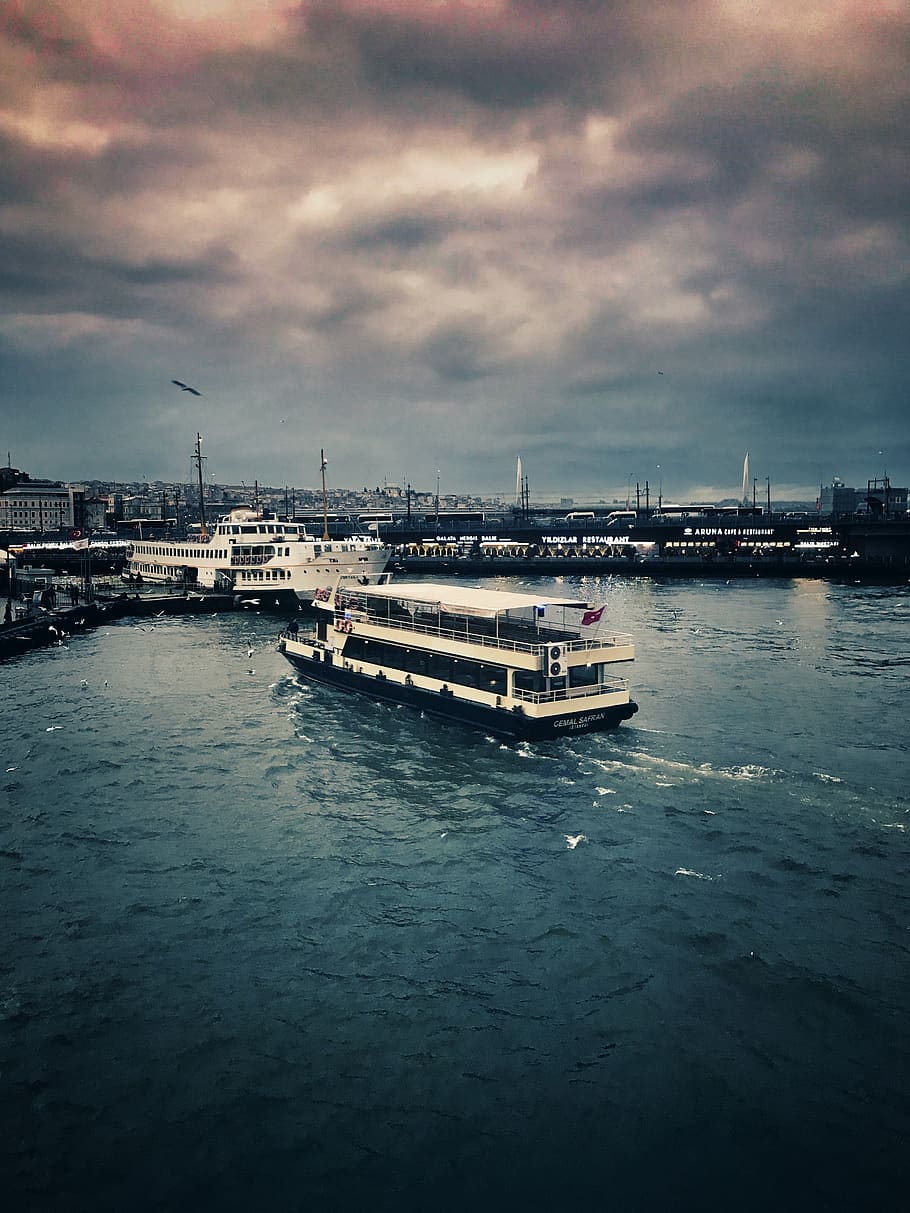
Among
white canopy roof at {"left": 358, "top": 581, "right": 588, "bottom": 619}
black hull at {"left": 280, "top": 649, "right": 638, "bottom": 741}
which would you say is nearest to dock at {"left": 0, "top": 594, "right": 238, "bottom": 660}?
white canopy roof at {"left": 358, "top": 581, "right": 588, "bottom": 619}

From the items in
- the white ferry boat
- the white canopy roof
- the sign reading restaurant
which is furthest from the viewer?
the sign reading restaurant

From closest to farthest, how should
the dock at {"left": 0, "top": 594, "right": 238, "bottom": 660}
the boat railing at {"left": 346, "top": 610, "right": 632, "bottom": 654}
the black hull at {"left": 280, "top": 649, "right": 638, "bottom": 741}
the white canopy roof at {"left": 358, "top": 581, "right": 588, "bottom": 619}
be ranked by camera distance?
the black hull at {"left": 280, "top": 649, "right": 638, "bottom": 741}, the boat railing at {"left": 346, "top": 610, "right": 632, "bottom": 654}, the white canopy roof at {"left": 358, "top": 581, "right": 588, "bottom": 619}, the dock at {"left": 0, "top": 594, "right": 238, "bottom": 660}

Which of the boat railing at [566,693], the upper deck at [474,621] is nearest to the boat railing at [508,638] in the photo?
the upper deck at [474,621]

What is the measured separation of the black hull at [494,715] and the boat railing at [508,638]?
9.11 ft

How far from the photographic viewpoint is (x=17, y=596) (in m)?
82.6

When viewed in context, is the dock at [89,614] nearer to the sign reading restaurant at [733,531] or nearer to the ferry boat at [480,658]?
the ferry boat at [480,658]

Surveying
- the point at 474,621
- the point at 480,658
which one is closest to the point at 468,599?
the point at 474,621

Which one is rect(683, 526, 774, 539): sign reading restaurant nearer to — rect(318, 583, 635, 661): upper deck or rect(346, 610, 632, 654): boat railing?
rect(318, 583, 635, 661): upper deck

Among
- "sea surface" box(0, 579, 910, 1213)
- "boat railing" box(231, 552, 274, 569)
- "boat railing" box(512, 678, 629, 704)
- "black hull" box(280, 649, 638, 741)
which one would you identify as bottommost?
"sea surface" box(0, 579, 910, 1213)

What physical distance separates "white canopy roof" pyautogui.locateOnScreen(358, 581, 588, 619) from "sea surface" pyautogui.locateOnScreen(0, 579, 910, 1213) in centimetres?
591

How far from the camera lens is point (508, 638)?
3338cm

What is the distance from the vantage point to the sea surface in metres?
10.8

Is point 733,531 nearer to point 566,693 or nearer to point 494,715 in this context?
point 566,693

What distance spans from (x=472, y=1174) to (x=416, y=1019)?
3363 mm
